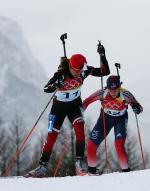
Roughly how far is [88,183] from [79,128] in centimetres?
246

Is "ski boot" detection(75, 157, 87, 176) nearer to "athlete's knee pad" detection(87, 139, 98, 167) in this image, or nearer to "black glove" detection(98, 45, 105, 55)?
"athlete's knee pad" detection(87, 139, 98, 167)

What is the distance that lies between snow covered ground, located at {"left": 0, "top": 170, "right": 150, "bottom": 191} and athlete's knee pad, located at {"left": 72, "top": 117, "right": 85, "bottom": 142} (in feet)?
5.63

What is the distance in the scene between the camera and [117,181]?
24.6 ft

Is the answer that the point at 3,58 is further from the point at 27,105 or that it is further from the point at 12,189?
the point at 12,189

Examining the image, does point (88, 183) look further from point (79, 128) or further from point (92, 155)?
point (92, 155)

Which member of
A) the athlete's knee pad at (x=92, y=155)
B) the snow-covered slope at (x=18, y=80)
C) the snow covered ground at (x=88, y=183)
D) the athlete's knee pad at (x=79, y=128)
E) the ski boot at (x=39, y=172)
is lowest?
the snow covered ground at (x=88, y=183)

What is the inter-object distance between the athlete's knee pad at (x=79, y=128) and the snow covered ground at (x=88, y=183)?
171 centimetres

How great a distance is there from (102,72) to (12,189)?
152 inches

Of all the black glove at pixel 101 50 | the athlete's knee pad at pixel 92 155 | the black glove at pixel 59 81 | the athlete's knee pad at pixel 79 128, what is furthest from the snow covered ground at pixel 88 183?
the black glove at pixel 101 50

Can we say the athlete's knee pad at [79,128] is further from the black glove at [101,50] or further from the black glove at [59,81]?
the black glove at [101,50]

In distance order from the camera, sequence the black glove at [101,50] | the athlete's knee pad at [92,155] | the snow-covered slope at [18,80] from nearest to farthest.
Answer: the black glove at [101,50] → the athlete's knee pad at [92,155] → the snow-covered slope at [18,80]

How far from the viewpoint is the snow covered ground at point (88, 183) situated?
7.07 m

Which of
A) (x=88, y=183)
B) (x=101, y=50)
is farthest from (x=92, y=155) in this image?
(x=88, y=183)

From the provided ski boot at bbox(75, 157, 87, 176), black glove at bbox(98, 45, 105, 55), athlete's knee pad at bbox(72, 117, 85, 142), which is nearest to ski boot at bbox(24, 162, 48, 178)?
ski boot at bbox(75, 157, 87, 176)
